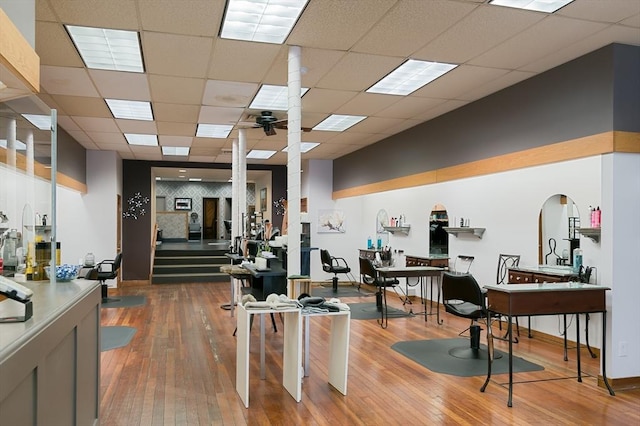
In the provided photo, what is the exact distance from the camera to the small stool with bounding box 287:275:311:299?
5.02 m

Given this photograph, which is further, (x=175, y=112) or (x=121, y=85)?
(x=175, y=112)

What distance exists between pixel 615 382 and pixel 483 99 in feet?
12.7

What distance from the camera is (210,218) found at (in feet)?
77.5

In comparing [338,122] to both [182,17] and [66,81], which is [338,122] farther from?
[182,17]

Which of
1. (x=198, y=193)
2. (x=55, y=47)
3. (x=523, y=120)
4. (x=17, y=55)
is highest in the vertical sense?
(x=55, y=47)

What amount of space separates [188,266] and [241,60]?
875 cm

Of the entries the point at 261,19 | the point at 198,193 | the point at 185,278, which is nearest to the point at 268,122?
the point at 261,19

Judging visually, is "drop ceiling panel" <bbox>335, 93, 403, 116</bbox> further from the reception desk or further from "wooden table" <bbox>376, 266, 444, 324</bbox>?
the reception desk

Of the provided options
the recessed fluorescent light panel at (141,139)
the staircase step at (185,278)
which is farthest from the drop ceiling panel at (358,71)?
the staircase step at (185,278)

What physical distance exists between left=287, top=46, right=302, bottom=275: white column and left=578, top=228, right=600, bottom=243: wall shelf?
2883mm

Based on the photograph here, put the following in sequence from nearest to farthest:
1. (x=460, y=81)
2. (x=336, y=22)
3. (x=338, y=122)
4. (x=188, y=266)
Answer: (x=336, y=22) → (x=460, y=81) → (x=338, y=122) → (x=188, y=266)

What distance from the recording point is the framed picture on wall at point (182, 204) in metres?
22.5

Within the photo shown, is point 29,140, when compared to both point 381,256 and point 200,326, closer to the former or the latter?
point 200,326

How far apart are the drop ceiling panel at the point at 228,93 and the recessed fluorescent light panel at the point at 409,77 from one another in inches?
61.6
